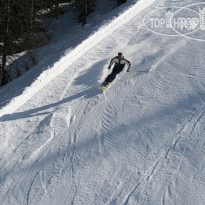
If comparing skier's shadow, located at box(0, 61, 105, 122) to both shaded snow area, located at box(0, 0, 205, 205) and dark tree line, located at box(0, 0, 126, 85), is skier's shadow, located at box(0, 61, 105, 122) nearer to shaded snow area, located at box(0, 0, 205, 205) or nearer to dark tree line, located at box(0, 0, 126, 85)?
shaded snow area, located at box(0, 0, 205, 205)

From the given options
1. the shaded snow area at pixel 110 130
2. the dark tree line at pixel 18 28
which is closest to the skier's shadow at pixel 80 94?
the shaded snow area at pixel 110 130

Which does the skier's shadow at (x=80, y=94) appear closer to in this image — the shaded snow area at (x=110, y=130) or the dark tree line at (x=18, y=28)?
the shaded snow area at (x=110, y=130)

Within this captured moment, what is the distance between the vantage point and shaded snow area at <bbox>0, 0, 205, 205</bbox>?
654 cm

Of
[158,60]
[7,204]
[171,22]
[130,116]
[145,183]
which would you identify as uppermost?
[171,22]

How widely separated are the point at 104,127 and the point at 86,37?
4.35 metres

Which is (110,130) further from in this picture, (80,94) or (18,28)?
(18,28)

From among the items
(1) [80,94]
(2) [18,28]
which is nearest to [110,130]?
(1) [80,94]

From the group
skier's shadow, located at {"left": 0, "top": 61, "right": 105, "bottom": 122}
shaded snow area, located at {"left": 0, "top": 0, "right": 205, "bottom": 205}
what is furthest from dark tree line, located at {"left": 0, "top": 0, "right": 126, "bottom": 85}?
skier's shadow, located at {"left": 0, "top": 61, "right": 105, "bottom": 122}

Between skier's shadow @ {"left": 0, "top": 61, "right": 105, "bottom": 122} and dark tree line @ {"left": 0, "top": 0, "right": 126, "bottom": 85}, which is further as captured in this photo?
dark tree line @ {"left": 0, "top": 0, "right": 126, "bottom": 85}

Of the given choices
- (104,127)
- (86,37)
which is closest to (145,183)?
(104,127)

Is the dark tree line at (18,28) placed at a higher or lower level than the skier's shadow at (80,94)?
higher

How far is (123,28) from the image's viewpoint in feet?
39.3

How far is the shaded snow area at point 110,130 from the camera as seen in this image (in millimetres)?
6539

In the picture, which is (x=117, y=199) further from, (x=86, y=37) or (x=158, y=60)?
(x=86, y=37)
